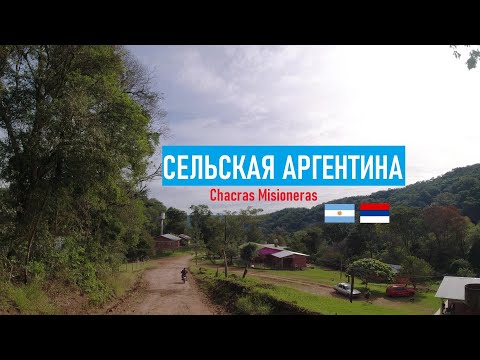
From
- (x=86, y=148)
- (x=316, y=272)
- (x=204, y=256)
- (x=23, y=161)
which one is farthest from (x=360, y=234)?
(x=23, y=161)

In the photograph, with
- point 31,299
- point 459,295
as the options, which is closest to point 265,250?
point 459,295

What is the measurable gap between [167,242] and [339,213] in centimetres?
523

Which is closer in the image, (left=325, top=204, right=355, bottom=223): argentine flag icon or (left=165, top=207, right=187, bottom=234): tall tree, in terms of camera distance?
(left=325, top=204, right=355, bottom=223): argentine flag icon

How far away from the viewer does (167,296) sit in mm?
6996

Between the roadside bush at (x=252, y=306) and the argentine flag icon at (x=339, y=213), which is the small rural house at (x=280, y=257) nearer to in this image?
the roadside bush at (x=252, y=306)

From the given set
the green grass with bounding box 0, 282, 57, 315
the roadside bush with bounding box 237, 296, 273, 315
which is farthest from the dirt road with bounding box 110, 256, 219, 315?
the green grass with bounding box 0, 282, 57, 315

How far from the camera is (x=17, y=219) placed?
589 cm

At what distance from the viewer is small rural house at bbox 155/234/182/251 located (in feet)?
27.0

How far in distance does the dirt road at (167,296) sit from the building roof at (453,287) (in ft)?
10.8

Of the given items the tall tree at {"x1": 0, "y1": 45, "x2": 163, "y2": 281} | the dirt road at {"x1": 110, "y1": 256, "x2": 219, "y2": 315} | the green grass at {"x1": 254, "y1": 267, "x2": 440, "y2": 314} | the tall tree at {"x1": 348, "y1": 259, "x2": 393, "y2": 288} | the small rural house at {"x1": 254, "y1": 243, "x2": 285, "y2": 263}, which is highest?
the tall tree at {"x1": 0, "y1": 45, "x2": 163, "y2": 281}

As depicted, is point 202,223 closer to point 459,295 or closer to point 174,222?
point 174,222

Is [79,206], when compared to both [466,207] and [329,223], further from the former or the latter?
[466,207]

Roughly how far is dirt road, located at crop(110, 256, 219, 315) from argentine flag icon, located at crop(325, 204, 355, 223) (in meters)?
2.47

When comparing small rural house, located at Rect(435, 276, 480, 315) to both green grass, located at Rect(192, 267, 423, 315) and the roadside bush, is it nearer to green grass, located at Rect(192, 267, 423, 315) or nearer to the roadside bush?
green grass, located at Rect(192, 267, 423, 315)
